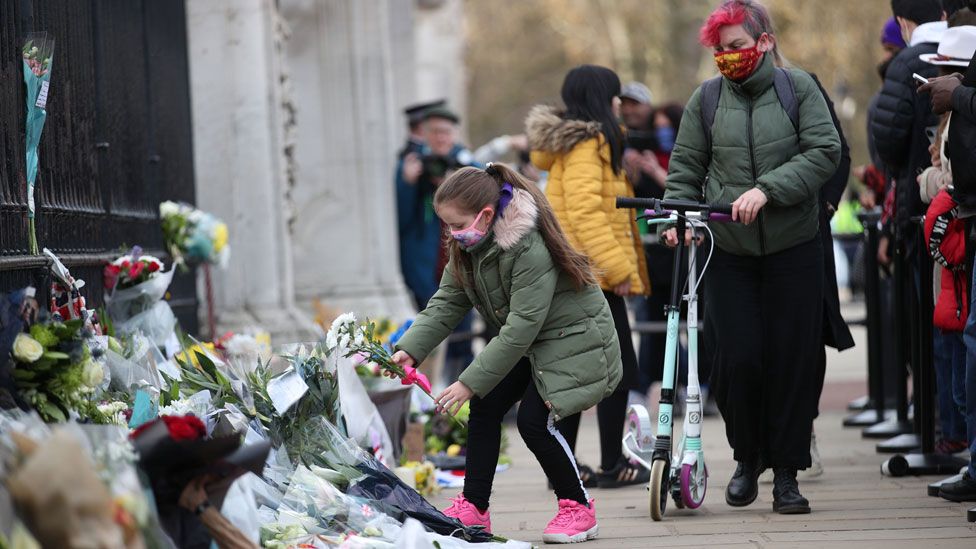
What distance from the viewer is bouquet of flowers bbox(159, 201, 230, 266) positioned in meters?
9.50

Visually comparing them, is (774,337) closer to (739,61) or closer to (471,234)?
(739,61)

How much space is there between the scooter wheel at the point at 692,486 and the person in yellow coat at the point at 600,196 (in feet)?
4.02

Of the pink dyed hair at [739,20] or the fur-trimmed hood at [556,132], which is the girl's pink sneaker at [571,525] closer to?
the pink dyed hair at [739,20]

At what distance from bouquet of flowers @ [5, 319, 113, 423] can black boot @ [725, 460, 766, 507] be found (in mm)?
2920

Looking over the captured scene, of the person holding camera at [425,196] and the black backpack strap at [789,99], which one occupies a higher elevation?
the black backpack strap at [789,99]

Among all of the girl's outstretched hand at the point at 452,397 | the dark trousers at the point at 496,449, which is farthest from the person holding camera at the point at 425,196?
the girl's outstretched hand at the point at 452,397

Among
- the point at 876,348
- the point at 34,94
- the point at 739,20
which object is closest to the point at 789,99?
the point at 739,20

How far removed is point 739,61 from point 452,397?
1896mm

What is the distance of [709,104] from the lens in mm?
7035

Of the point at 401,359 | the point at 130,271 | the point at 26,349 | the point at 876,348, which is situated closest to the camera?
the point at 26,349

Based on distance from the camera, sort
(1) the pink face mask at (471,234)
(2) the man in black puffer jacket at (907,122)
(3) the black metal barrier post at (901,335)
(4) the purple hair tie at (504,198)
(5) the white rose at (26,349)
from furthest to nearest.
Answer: (3) the black metal barrier post at (901,335) < (2) the man in black puffer jacket at (907,122) < (4) the purple hair tie at (504,198) < (1) the pink face mask at (471,234) < (5) the white rose at (26,349)

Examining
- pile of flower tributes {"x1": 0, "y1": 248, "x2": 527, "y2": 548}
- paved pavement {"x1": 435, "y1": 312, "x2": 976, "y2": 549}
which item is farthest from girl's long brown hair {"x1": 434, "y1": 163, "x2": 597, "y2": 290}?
paved pavement {"x1": 435, "y1": 312, "x2": 976, "y2": 549}

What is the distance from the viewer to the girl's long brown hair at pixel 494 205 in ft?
20.3

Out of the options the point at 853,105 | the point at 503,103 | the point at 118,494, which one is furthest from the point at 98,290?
the point at 503,103
